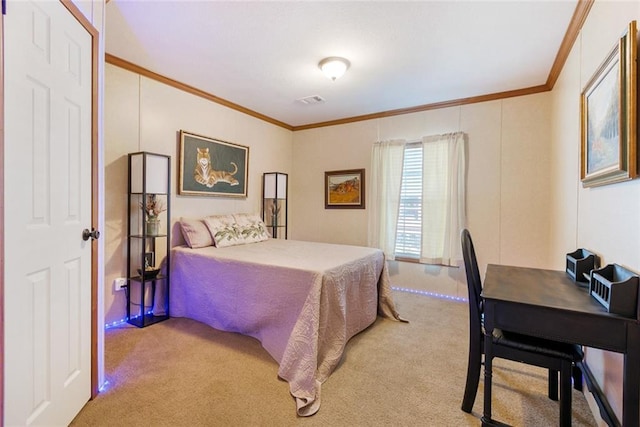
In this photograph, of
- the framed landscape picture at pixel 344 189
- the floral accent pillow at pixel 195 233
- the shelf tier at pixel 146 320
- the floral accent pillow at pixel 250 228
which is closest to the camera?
the shelf tier at pixel 146 320

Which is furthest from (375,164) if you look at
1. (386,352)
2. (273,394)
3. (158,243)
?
(273,394)

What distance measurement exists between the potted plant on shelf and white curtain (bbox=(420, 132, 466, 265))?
10.1 feet

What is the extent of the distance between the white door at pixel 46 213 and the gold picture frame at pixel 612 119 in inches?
99.0

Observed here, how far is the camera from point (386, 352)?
93.0 inches

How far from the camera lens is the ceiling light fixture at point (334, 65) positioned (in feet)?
8.73

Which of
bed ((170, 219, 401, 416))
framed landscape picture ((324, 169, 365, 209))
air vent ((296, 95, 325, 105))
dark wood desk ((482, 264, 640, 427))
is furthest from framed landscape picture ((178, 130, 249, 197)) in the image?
dark wood desk ((482, 264, 640, 427))

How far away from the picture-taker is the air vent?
3628 millimetres

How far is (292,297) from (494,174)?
2.84m

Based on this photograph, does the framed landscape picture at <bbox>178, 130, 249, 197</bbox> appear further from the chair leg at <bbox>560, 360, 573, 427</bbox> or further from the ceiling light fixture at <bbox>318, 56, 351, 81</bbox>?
the chair leg at <bbox>560, 360, 573, 427</bbox>

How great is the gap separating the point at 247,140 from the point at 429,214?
2677 mm

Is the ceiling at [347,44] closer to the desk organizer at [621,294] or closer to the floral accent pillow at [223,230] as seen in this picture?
the floral accent pillow at [223,230]

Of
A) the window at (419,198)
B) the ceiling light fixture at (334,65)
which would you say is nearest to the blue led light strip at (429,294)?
the window at (419,198)

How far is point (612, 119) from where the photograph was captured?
1.48 metres

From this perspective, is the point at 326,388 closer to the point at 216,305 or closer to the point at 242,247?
the point at 216,305
